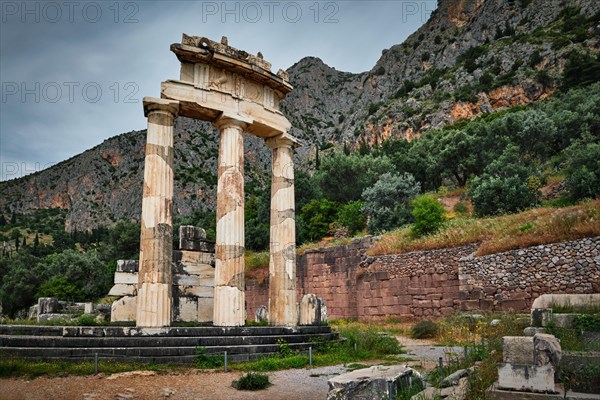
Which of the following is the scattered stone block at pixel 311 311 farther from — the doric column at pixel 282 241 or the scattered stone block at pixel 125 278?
the scattered stone block at pixel 125 278

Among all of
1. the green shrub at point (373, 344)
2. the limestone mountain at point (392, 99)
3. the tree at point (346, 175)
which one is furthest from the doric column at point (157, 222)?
the limestone mountain at point (392, 99)

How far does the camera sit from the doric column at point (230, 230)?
1312 cm

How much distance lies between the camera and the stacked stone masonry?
17312 millimetres

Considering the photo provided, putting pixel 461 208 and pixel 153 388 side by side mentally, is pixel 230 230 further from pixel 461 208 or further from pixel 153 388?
pixel 461 208

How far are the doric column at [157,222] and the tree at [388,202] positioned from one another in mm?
21020

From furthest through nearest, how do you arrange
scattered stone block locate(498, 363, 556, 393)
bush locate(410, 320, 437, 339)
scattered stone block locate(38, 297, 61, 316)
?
scattered stone block locate(38, 297, 61, 316) → bush locate(410, 320, 437, 339) → scattered stone block locate(498, 363, 556, 393)

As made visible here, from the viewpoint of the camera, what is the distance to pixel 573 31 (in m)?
66.2

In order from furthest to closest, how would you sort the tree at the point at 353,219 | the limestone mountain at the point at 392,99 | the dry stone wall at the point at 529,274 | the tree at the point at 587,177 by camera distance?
the limestone mountain at the point at 392,99, the tree at the point at 353,219, the tree at the point at 587,177, the dry stone wall at the point at 529,274

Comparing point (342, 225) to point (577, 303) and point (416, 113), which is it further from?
point (416, 113)

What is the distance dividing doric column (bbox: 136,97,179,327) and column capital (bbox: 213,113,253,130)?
4.51 ft

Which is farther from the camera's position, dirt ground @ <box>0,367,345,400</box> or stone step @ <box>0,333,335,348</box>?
stone step @ <box>0,333,335,348</box>

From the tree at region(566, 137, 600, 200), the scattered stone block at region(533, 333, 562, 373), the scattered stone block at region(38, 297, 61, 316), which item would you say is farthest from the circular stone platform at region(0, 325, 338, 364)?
the tree at region(566, 137, 600, 200)

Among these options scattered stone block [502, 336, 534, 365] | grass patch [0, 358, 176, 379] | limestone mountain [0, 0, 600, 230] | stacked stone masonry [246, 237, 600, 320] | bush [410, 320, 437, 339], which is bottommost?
bush [410, 320, 437, 339]

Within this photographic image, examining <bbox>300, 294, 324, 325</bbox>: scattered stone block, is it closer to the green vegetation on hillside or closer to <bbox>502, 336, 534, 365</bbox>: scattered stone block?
<bbox>502, 336, 534, 365</bbox>: scattered stone block
